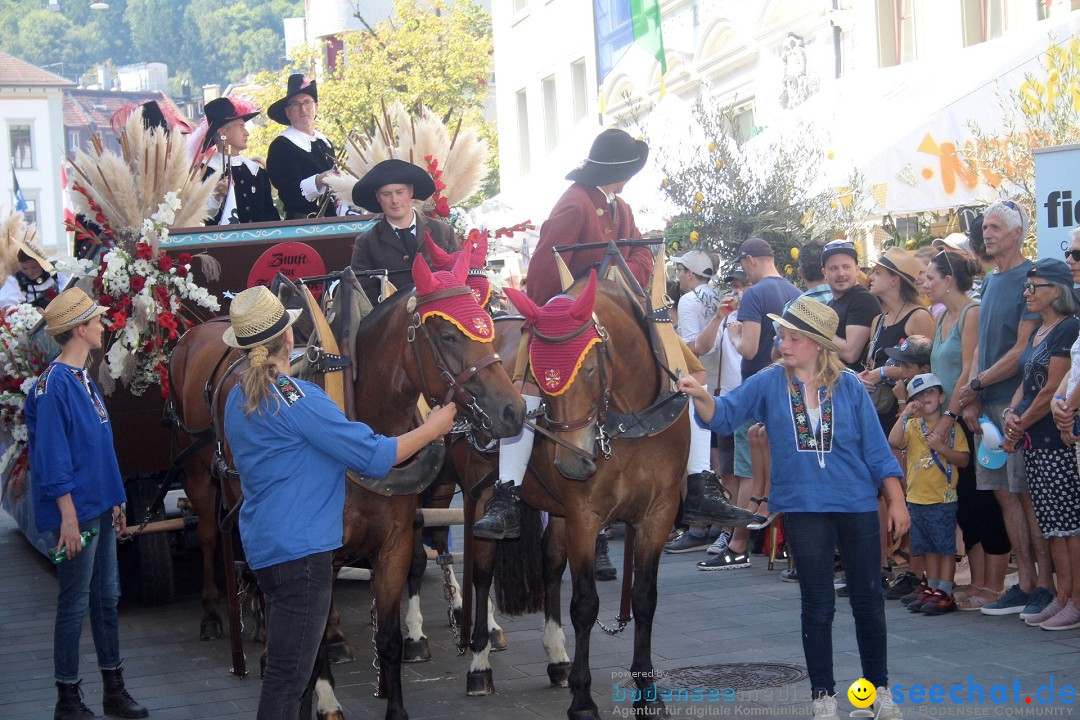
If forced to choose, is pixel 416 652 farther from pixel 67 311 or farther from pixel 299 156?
pixel 299 156

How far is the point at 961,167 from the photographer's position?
35.4 ft

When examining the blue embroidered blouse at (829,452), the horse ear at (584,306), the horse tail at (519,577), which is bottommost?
the horse tail at (519,577)

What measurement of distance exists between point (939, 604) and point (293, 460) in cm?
472

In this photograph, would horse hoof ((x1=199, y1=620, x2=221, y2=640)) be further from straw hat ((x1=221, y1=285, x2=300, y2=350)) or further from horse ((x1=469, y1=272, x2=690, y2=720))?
straw hat ((x1=221, y1=285, x2=300, y2=350))

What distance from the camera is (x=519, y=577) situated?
293 inches

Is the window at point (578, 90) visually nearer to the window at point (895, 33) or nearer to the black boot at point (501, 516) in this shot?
the window at point (895, 33)

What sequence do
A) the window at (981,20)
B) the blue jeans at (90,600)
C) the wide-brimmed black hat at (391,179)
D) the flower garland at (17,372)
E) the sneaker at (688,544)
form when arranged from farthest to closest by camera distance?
the window at (981,20) < the sneaker at (688,544) < the flower garland at (17,372) < the wide-brimmed black hat at (391,179) < the blue jeans at (90,600)

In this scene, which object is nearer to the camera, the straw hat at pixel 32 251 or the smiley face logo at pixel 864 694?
the smiley face logo at pixel 864 694

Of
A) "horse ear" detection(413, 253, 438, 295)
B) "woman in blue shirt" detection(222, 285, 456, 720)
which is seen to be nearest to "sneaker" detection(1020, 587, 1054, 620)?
"horse ear" detection(413, 253, 438, 295)

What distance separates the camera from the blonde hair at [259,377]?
4676mm

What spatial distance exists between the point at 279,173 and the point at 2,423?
2804 millimetres

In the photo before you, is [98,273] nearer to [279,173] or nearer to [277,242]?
[277,242]

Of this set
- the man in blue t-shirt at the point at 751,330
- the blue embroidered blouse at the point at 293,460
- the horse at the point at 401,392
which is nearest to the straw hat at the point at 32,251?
the man in blue t-shirt at the point at 751,330

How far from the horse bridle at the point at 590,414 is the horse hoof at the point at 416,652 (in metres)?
2.15
